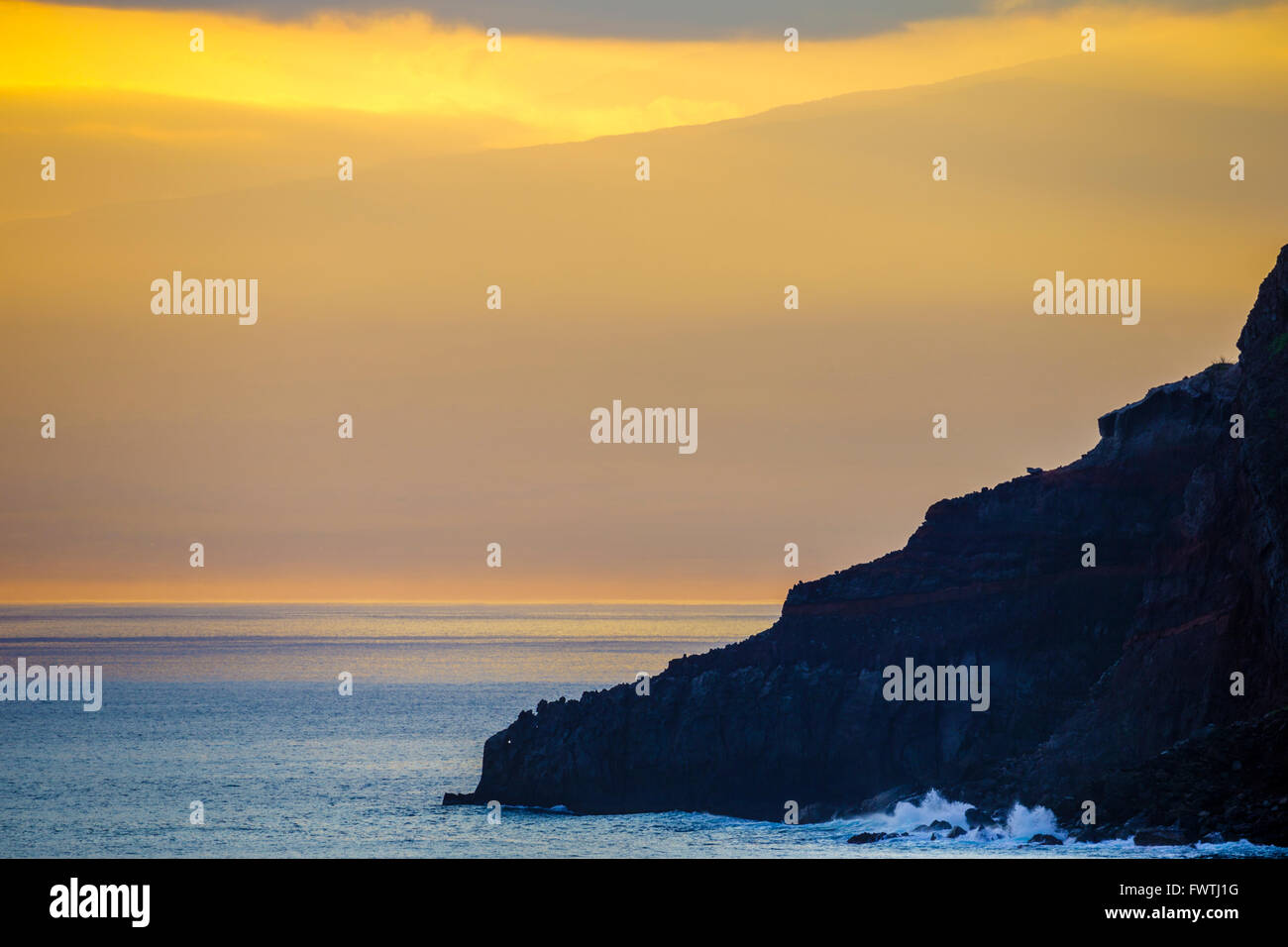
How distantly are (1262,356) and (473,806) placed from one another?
2032 inches

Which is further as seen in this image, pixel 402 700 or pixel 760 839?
pixel 402 700

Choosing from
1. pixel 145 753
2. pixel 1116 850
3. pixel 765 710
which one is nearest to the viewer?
pixel 1116 850

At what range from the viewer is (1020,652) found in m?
87.9

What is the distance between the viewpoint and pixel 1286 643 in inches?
2943

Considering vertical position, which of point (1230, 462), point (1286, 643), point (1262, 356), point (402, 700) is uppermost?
point (1262, 356)

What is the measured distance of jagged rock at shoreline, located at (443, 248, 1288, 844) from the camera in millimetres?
79000

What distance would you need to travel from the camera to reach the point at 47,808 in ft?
349

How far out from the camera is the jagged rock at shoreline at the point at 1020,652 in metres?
79.0

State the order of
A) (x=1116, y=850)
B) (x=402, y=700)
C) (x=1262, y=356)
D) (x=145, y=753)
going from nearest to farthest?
1. (x=1116, y=850)
2. (x=1262, y=356)
3. (x=145, y=753)
4. (x=402, y=700)

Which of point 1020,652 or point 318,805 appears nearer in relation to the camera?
point 1020,652

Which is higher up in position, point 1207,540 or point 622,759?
point 1207,540
